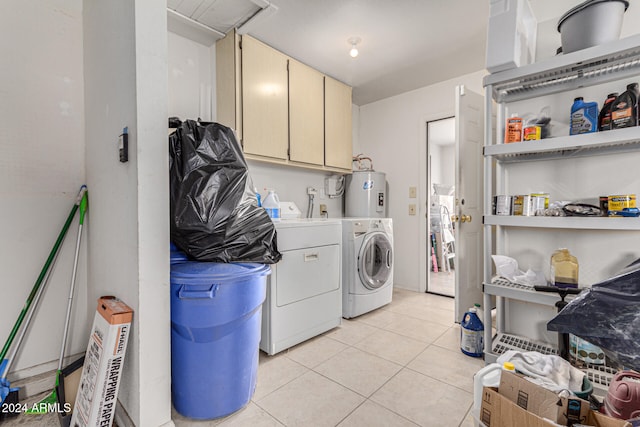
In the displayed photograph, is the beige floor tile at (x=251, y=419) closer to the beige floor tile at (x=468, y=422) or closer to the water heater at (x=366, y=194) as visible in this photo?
the beige floor tile at (x=468, y=422)

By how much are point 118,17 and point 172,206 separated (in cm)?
85

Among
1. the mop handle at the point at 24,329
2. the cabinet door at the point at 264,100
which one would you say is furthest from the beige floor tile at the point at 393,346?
the mop handle at the point at 24,329

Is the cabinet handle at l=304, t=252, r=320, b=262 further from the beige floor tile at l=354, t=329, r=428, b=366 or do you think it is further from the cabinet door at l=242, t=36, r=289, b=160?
the cabinet door at l=242, t=36, r=289, b=160

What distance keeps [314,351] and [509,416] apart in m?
1.34

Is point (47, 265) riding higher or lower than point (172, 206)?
lower

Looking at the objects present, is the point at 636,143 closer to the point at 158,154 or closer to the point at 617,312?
the point at 617,312

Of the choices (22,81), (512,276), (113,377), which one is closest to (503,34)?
(512,276)

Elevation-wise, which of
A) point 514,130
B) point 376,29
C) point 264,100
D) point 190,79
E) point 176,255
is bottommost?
point 176,255

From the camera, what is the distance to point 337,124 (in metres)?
3.21

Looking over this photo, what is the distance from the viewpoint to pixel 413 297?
3.26m

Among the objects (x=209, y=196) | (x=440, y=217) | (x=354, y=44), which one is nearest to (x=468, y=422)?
(x=209, y=196)

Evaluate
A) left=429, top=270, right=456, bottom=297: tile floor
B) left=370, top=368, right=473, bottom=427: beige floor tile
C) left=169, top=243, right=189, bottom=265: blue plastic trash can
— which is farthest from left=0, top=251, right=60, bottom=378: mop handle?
left=429, top=270, right=456, bottom=297: tile floor

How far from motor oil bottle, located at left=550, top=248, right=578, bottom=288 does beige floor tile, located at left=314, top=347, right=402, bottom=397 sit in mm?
1048

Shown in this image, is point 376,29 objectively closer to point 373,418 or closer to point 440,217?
point 373,418
